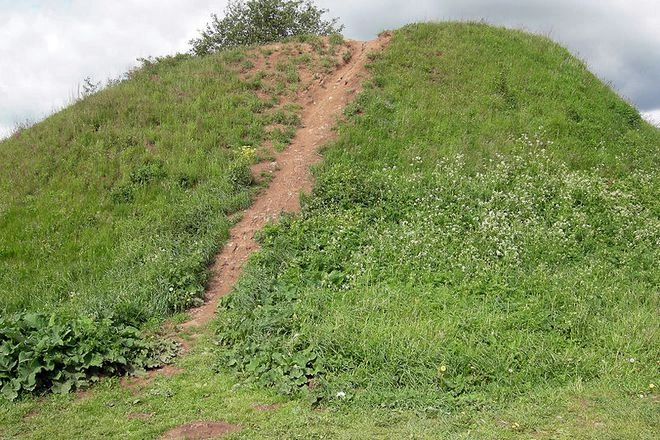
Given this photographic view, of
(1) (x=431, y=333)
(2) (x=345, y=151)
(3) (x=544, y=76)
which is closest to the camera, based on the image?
(1) (x=431, y=333)

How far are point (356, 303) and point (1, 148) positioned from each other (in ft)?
31.3

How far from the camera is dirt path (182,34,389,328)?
846 centimetres

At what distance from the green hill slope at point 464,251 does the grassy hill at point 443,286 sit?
0.09 ft

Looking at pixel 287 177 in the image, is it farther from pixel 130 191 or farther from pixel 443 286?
pixel 443 286

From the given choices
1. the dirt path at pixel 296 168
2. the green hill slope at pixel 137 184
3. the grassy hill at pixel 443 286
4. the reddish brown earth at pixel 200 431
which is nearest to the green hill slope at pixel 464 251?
the grassy hill at pixel 443 286

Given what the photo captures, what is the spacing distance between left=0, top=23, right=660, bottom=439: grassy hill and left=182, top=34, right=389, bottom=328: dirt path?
0.42 metres

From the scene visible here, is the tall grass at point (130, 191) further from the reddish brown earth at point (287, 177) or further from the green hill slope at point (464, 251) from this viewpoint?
the green hill slope at point (464, 251)

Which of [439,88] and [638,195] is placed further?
[439,88]

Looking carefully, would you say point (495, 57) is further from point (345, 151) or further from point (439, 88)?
point (345, 151)

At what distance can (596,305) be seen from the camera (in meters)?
6.77

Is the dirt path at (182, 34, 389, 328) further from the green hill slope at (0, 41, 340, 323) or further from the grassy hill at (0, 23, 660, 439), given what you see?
the grassy hill at (0, 23, 660, 439)

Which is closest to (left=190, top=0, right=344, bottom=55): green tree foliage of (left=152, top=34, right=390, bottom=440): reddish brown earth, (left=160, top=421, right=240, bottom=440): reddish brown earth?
(left=152, top=34, right=390, bottom=440): reddish brown earth

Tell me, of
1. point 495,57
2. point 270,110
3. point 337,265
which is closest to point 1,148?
point 270,110

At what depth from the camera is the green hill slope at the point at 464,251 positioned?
18.7ft
